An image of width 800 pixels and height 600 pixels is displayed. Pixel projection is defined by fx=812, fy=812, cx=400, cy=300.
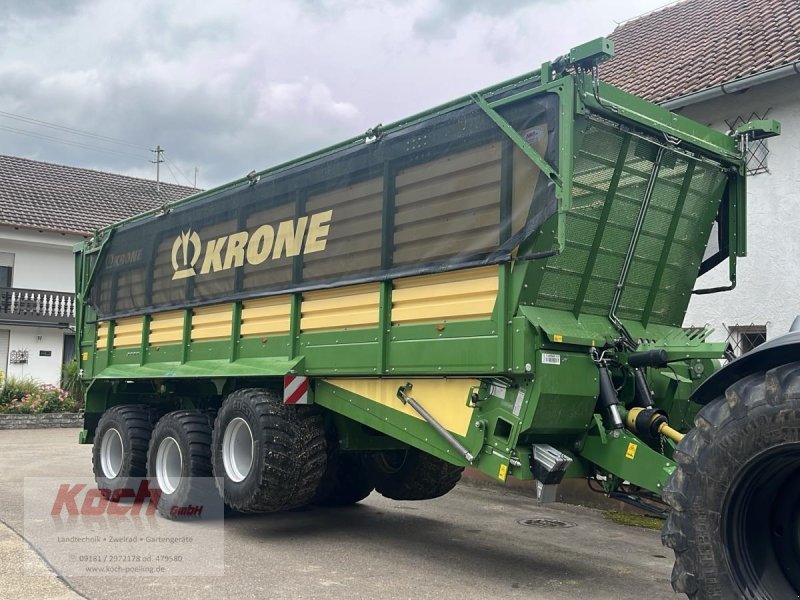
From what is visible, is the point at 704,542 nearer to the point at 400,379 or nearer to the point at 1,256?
the point at 400,379

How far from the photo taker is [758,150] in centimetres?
938

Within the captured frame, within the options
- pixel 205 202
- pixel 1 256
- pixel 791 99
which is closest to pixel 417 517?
pixel 205 202

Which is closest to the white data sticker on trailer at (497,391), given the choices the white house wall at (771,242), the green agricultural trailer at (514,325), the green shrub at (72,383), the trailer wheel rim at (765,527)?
the green agricultural trailer at (514,325)

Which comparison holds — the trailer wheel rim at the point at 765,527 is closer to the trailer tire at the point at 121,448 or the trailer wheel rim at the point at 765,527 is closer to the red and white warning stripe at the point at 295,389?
the red and white warning stripe at the point at 295,389

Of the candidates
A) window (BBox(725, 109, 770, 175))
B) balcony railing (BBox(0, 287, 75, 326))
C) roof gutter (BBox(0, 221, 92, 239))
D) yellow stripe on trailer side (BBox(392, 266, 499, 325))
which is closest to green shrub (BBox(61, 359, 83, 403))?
balcony railing (BBox(0, 287, 75, 326))

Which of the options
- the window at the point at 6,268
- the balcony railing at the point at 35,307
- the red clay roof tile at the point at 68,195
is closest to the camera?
the balcony railing at the point at 35,307

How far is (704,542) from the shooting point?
3797 mm

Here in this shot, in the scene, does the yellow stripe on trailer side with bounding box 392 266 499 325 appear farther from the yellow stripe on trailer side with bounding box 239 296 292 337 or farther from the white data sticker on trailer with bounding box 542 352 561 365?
the yellow stripe on trailer side with bounding box 239 296 292 337

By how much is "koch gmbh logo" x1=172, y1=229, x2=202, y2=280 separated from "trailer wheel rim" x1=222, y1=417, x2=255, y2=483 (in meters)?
2.05

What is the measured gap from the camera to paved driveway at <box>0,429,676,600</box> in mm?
5637

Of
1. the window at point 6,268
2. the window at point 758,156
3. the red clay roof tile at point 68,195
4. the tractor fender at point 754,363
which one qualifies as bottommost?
the tractor fender at point 754,363

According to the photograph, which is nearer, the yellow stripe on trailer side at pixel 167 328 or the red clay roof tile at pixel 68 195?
the yellow stripe on trailer side at pixel 167 328

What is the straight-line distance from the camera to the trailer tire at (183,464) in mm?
7945

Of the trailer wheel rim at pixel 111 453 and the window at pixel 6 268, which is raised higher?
the window at pixel 6 268
